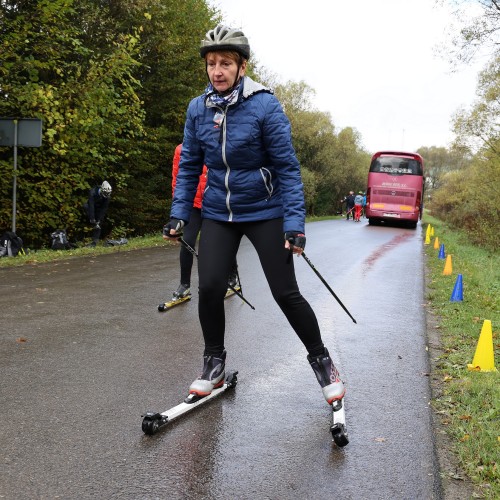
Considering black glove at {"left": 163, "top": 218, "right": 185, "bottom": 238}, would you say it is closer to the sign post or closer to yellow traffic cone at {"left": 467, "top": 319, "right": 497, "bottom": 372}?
Result: yellow traffic cone at {"left": 467, "top": 319, "right": 497, "bottom": 372}

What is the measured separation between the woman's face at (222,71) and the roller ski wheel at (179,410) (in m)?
1.89

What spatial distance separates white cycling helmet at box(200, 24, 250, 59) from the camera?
326 centimetres

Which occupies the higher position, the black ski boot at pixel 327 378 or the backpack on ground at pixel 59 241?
the black ski boot at pixel 327 378

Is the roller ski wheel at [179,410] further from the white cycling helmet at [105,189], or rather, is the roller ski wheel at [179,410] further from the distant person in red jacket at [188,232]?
the white cycling helmet at [105,189]

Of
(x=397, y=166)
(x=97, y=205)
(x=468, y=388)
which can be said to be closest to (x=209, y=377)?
(x=468, y=388)

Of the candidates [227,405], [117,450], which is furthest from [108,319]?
[117,450]

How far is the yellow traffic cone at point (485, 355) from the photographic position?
466 centimetres

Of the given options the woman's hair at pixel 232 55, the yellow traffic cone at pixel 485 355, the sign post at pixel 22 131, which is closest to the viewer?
the woman's hair at pixel 232 55

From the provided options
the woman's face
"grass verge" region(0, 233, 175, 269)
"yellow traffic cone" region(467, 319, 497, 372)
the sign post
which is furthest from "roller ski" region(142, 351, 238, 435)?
the sign post

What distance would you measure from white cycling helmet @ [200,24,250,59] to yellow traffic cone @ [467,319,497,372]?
116 inches

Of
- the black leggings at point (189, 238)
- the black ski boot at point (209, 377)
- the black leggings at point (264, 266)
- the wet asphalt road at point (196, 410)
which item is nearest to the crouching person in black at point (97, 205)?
the wet asphalt road at point (196, 410)

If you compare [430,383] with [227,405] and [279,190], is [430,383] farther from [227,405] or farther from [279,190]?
Result: [279,190]

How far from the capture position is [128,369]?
176 inches

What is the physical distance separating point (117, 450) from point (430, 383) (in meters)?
Answer: 2.49
